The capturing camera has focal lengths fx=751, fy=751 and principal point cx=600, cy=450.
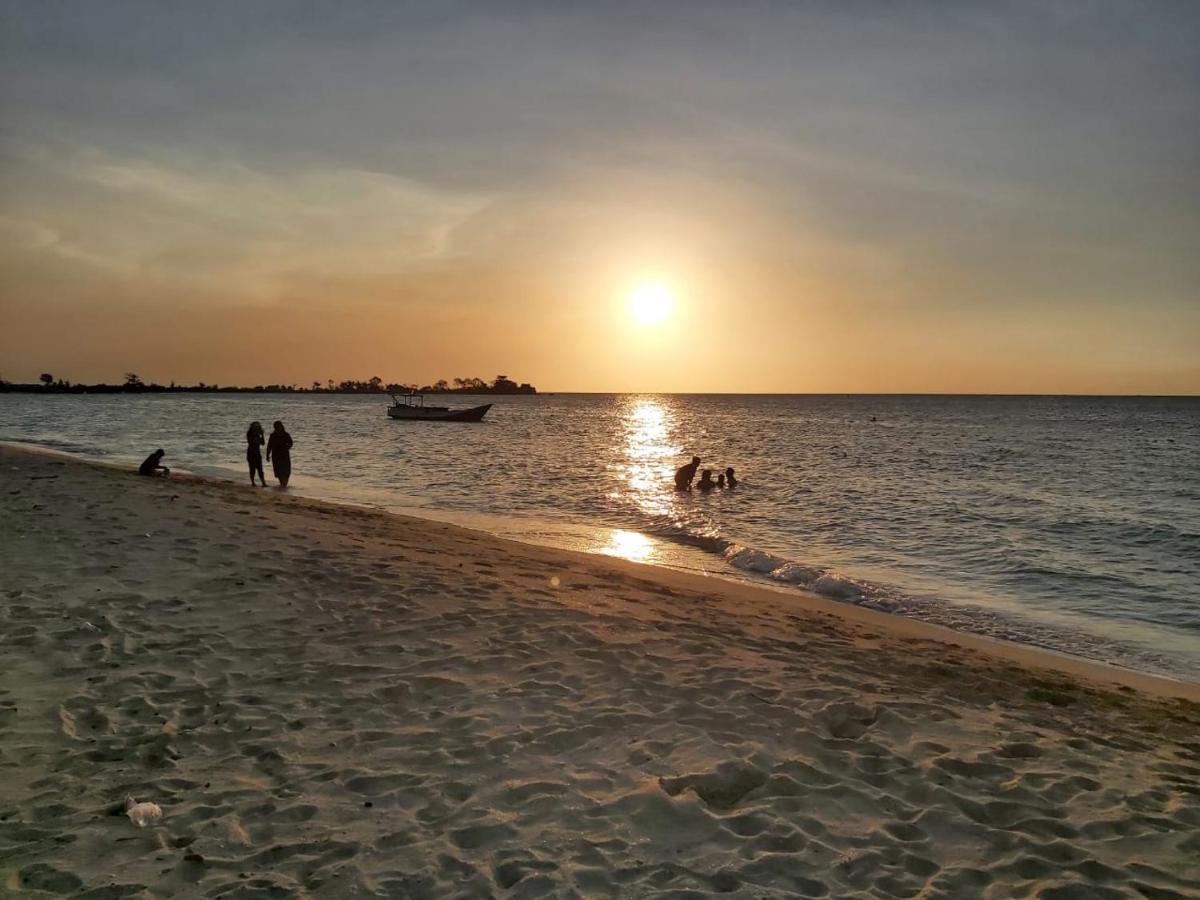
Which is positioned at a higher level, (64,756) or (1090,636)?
(64,756)

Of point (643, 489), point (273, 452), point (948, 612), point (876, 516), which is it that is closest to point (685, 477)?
point (643, 489)

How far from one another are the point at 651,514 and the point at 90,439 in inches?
1607

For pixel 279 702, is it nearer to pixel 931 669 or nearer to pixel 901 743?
pixel 901 743

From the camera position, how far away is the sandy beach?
439 cm

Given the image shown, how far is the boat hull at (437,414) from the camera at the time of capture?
82.1 m

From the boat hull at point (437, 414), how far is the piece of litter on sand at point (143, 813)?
7723 cm

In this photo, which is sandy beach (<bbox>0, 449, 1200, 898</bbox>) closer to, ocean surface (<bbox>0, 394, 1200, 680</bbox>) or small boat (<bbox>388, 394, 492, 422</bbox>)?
ocean surface (<bbox>0, 394, 1200, 680</bbox>)

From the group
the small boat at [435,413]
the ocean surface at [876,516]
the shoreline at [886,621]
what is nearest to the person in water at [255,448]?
the ocean surface at [876,516]

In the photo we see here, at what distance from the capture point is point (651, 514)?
24.0 meters

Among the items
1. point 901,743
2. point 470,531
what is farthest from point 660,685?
point 470,531

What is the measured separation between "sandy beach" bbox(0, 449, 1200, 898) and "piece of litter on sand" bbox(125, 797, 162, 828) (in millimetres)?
60

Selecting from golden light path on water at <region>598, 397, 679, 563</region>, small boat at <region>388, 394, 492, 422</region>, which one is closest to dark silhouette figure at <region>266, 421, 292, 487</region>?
golden light path on water at <region>598, 397, 679, 563</region>

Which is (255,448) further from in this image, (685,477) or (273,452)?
(685,477)

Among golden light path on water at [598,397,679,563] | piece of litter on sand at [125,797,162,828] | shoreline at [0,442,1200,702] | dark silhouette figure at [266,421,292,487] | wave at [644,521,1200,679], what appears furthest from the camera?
dark silhouette figure at [266,421,292,487]
